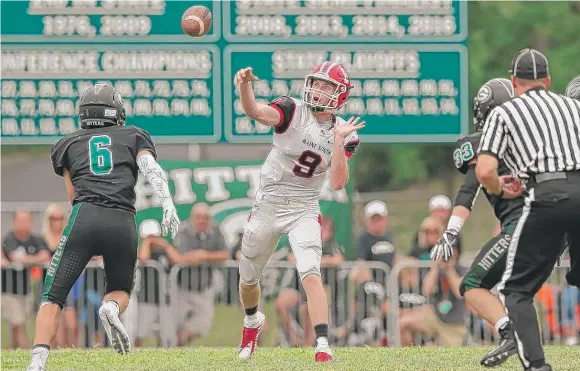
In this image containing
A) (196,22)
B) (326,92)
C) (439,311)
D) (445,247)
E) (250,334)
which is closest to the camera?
(445,247)

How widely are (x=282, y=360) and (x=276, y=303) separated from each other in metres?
5.24

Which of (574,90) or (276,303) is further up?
(574,90)

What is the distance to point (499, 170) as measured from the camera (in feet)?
30.0

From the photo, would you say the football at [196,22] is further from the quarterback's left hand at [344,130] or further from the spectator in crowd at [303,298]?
the spectator in crowd at [303,298]

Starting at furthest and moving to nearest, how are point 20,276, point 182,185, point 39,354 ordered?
point 182,185 < point 20,276 < point 39,354

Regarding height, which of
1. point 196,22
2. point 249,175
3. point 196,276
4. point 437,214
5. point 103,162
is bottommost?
point 196,276

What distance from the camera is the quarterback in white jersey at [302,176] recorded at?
30.5 feet

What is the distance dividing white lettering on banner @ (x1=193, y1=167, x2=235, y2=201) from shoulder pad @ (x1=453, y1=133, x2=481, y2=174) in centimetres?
755

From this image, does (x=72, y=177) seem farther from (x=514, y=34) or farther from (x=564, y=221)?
(x=514, y=34)

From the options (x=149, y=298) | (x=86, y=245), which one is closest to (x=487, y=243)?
(x=86, y=245)

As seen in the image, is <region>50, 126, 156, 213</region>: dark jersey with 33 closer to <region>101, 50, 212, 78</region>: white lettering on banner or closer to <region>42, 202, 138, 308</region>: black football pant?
<region>42, 202, 138, 308</region>: black football pant

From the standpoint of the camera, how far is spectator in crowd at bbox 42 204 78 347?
1426 cm

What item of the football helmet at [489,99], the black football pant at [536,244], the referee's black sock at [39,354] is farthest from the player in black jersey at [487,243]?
the referee's black sock at [39,354]

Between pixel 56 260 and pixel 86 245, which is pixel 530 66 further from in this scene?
pixel 56 260
